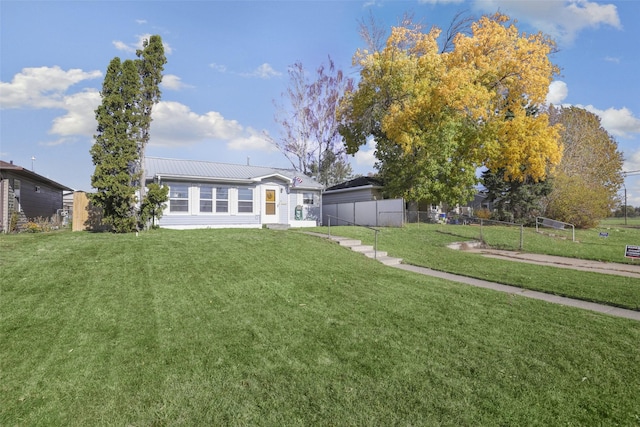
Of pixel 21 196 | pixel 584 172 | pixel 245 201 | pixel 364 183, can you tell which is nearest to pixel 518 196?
pixel 584 172

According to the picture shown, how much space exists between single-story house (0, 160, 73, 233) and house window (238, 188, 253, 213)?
958cm

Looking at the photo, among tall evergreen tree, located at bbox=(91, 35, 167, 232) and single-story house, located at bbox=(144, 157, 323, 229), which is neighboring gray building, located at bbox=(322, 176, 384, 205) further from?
tall evergreen tree, located at bbox=(91, 35, 167, 232)

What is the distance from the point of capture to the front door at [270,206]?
20469 millimetres

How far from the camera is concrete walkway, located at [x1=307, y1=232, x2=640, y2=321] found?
5966 mm

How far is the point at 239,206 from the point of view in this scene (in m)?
19.7

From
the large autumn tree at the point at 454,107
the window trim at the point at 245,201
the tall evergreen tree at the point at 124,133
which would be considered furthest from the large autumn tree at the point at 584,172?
the tall evergreen tree at the point at 124,133

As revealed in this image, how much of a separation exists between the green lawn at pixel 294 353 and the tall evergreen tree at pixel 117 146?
6.19 metres

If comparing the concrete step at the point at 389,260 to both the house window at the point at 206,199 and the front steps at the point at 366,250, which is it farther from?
the house window at the point at 206,199

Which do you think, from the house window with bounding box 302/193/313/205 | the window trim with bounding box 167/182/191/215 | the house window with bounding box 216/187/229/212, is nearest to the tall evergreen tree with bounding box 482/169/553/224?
the house window with bounding box 302/193/313/205

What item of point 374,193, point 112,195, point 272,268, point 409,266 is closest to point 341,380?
point 272,268

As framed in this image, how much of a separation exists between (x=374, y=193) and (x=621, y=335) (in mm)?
21588

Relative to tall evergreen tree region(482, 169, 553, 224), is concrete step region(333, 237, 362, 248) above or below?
below

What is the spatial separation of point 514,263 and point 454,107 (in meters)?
13.5

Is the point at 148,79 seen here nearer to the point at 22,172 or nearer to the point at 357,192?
the point at 22,172
